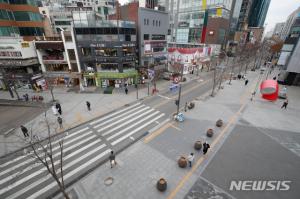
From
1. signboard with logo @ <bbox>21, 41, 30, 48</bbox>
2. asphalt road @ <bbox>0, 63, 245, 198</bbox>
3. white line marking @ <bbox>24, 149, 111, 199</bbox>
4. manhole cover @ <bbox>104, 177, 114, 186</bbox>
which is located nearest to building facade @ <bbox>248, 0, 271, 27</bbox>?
asphalt road @ <bbox>0, 63, 245, 198</bbox>

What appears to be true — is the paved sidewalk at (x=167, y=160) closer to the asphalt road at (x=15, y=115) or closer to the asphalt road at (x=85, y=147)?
the asphalt road at (x=85, y=147)

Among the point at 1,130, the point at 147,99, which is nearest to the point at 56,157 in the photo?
the point at 1,130

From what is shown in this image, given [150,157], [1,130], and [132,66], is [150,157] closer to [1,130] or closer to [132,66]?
[1,130]

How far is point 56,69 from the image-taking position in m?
35.5

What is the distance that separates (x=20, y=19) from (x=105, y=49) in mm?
20307

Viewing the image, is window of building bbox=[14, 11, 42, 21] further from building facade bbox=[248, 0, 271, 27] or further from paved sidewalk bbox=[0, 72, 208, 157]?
building facade bbox=[248, 0, 271, 27]

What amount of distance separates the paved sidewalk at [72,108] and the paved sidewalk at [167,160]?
910 centimetres

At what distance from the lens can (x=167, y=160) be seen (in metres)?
14.2

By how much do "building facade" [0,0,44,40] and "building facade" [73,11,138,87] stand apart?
12452 mm

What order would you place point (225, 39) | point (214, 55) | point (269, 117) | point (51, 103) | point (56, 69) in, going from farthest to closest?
point (225, 39)
point (214, 55)
point (56, 69)
point (51, 103)
point (269, 117)

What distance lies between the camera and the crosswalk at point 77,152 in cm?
1216

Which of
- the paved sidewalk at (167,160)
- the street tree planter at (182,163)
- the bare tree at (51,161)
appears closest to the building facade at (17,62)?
the bare tree at (51,161)

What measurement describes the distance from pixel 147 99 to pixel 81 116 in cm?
1199

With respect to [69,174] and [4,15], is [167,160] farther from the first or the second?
[4,15]
